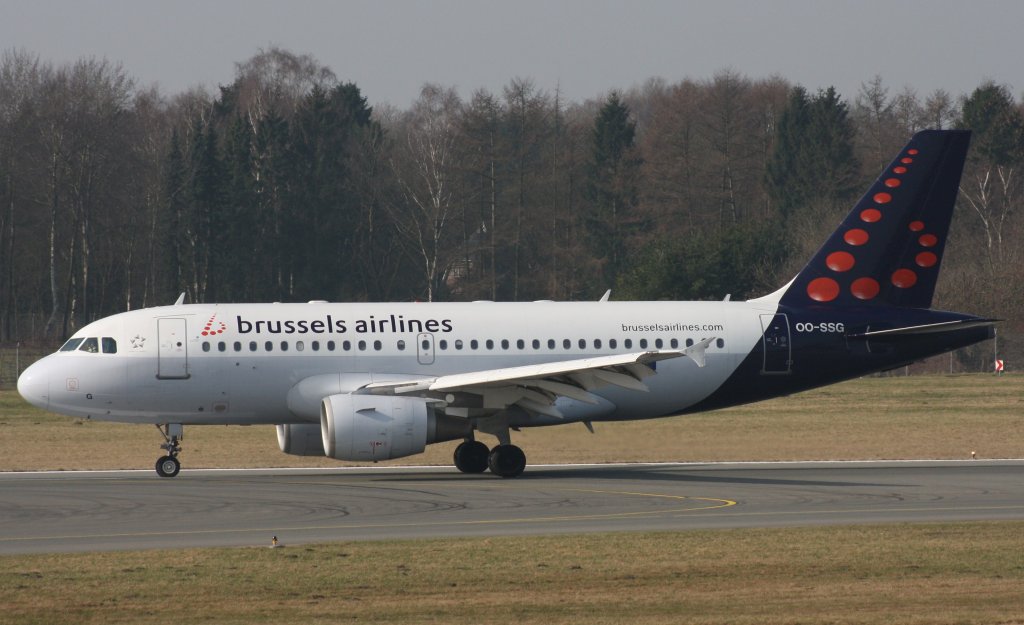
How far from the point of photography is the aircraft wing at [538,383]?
2889cm

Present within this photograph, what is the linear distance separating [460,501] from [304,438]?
6589 millimetres

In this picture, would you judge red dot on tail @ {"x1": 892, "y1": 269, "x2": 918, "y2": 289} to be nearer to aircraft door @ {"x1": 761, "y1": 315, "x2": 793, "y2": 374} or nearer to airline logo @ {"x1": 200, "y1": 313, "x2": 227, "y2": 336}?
aircraft door @ {"x1": 761, "y1": 315, "x2": 793, "y2": 374}

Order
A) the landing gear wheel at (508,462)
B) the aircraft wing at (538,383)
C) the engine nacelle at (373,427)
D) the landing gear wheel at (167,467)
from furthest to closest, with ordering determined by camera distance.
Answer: the landing gear wheel at (167,467) < the landing gear wheel at (508,462) < the aircraft wing at (538,383) < the engine nacelle at (373,427)

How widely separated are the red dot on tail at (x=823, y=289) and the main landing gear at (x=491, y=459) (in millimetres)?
7607

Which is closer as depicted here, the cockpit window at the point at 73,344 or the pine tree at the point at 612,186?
the cockpit window at the point at 73,344

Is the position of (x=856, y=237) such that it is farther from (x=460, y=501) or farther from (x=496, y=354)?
(x=460, y=501)

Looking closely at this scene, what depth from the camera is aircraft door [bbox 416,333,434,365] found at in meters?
31.5

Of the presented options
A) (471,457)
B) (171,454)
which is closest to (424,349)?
(471,457)

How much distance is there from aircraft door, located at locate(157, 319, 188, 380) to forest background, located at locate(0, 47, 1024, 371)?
52654mm

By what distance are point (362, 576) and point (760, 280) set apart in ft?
206

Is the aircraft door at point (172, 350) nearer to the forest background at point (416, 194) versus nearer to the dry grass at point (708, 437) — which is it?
the dry grass at point (708, 437)

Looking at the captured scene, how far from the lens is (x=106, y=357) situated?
31156 millimetres

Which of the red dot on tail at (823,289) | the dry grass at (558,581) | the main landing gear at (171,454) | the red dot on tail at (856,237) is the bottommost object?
the dry grass at (558,581)

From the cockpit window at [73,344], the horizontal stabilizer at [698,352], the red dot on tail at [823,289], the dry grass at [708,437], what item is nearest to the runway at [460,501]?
the dry grass at [708,437]
